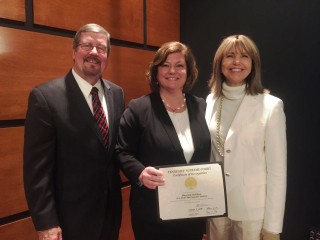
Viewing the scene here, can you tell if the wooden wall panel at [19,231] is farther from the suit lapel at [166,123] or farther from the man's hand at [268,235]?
the man's hand at [268,235]

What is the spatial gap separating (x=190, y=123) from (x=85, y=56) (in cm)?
66

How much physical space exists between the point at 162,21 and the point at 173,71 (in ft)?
5.07

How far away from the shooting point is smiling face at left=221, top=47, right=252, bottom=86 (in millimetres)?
1711

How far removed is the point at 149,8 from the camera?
2.87 metres

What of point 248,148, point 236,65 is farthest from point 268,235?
point 236,65

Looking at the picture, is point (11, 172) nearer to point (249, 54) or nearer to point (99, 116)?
point (99, 116)

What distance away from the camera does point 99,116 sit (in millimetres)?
1566

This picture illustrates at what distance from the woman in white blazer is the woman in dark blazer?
0.11 meters

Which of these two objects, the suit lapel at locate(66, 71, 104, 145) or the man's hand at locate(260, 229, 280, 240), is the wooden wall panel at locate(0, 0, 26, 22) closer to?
the suit lapel at locate(66, 71, 104, 145)

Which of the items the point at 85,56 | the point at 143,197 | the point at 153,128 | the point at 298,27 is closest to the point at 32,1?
the point at 85,56

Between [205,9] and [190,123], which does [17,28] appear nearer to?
[190,123]

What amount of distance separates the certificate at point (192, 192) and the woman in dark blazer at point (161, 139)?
0.07m

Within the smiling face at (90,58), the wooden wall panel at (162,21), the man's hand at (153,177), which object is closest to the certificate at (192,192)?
the man's hand at (153,177)

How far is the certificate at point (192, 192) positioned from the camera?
148 cm
